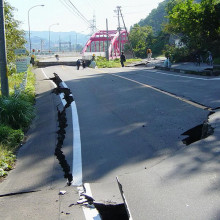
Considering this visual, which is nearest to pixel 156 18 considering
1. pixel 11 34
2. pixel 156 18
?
pixel 156 18

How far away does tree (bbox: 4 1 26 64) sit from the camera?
18.9 m

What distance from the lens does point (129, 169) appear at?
5.62m

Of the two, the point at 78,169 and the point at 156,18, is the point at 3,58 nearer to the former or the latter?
the point at 78,169

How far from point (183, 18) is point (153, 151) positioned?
28992mm

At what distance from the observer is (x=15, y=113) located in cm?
957

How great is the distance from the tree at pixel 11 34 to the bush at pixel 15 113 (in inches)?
408

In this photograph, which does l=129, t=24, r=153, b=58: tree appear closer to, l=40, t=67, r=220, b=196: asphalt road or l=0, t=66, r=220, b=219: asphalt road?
l=40, t=67, r=220, b=196: asphalt road

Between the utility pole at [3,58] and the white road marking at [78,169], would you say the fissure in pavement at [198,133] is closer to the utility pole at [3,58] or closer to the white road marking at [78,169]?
the white road marking at [78,169]

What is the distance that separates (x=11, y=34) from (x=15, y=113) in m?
11.7

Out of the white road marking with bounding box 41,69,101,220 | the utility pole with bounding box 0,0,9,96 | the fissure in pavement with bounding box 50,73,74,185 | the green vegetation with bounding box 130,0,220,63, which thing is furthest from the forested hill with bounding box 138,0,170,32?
the white road marking with bounding box 41,69,101,220

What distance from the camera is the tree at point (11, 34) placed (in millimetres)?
18930

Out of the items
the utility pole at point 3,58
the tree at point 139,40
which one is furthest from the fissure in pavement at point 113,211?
the tree at point 139,40

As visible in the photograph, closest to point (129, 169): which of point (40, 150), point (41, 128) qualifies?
point (40, 150)

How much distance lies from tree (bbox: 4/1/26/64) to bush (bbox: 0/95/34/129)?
10.4 m
